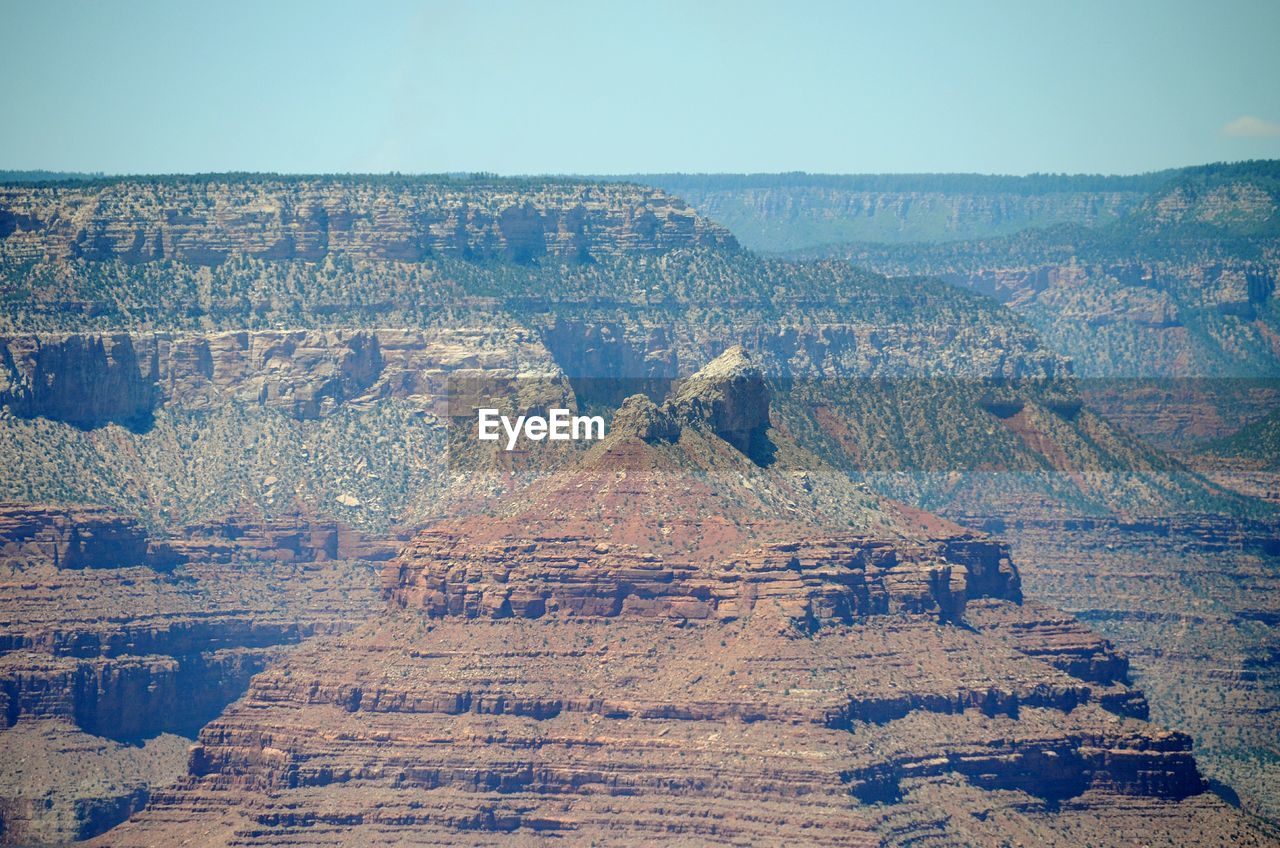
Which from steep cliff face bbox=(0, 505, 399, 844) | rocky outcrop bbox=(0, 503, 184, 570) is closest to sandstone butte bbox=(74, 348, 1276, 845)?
steep cliff face bbox=(0, 505, 399, 844)

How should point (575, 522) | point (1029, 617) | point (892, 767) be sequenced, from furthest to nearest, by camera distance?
point (1029, 617) < point (575, 522) < point (892, 767)

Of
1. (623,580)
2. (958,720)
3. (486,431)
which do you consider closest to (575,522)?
(623,580)

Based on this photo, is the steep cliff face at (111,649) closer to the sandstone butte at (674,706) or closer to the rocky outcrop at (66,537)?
the rocky outcrop at (66,537)

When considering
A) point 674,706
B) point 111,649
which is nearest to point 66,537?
point 111,649

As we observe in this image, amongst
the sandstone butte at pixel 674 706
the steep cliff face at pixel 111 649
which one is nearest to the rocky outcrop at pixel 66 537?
the steep cliff face at pixel 111 649

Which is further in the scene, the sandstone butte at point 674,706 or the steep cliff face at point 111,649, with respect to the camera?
the steep cliff face at point 111,649

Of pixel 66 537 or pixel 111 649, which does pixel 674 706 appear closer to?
pixel 111 649

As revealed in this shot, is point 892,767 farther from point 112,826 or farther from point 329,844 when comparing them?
point 112,826

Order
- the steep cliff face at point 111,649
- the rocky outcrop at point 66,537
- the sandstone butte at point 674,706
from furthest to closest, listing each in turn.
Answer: the rocky outcrop at point 66,537 < the steep cliff face at point 111,649 < the sandstone butte at point 674,706
